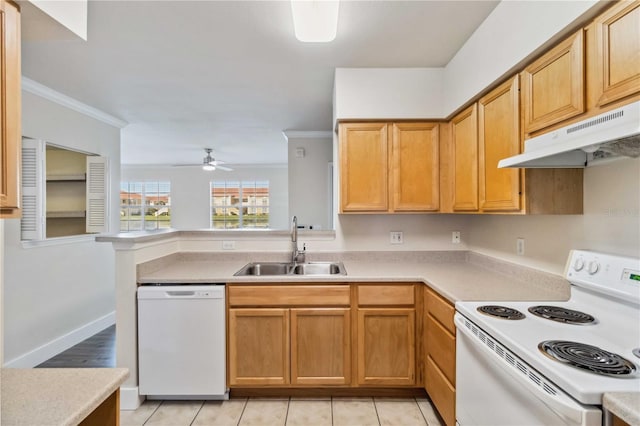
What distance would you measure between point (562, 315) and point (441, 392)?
0.87 meters

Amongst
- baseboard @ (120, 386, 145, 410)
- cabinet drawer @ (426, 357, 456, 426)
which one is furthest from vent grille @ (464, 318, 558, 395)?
baseboard @ (120, 386, 145, 410)

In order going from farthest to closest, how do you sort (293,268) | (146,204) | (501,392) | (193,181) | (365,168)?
(146,204), (193,181), (293,268), (365,168), (501,392)

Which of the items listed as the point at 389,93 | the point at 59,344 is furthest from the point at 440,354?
the point at 59,344

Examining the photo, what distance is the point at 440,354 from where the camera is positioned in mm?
1857

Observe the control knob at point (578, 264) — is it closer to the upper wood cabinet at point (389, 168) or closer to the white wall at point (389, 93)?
the upper wood cabinet at point (389, 168)

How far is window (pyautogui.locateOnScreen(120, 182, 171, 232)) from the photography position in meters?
8.09

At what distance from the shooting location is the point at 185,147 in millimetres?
5785

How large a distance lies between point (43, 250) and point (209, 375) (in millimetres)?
2214

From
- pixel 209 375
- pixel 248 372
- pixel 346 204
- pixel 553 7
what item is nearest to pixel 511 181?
pixel 553 7

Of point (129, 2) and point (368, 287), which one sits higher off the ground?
point (129, 2)

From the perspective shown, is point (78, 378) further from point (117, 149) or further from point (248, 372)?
point (117, 149)

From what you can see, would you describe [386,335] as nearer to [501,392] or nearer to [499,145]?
[501,392]

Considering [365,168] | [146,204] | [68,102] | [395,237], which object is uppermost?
[68,102]

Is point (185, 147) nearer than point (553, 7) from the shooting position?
No
